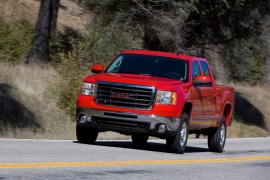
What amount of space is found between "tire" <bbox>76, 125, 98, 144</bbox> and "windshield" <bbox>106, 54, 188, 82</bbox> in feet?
4.49

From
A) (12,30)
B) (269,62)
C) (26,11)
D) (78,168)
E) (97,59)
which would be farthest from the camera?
(269,62)

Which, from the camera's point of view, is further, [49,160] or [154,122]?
[154,122]

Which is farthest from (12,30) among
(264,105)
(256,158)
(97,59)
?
(256,158)

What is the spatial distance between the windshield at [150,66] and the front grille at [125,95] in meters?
1.11

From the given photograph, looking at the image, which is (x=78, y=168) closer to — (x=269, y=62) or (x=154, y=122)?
(x=154, y=122)

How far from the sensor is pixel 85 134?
14711mm

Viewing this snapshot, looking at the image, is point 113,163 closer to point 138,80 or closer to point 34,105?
point 138,80

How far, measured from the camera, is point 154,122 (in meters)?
13.8

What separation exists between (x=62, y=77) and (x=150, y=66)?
6.60m

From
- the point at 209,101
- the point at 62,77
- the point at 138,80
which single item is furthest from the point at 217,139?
the point at 62,77

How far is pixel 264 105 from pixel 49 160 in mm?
24950

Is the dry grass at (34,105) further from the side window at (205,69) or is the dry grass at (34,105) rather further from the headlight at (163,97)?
the headlight at (163,97)

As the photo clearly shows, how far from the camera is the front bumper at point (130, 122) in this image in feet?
45.3

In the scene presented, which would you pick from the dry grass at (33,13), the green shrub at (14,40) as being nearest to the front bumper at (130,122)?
the green shrub at (14,40)
